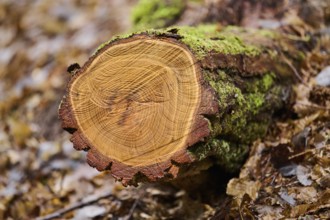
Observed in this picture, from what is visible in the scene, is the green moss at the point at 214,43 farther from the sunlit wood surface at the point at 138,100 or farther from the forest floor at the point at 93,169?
the forest floor at the point at 93,169

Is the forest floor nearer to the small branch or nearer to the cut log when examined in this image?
the small branch

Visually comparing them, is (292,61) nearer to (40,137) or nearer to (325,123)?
(325,123)

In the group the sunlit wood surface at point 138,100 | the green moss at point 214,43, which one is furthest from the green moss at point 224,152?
the green moss at point 214,43

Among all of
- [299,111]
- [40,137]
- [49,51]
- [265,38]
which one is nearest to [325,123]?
[299,111]

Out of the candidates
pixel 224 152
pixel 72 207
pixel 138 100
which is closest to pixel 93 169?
pixel 72 207

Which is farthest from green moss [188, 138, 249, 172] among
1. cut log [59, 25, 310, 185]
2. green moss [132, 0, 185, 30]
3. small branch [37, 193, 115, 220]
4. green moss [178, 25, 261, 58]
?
green moss [132, 0, 185, 30]
